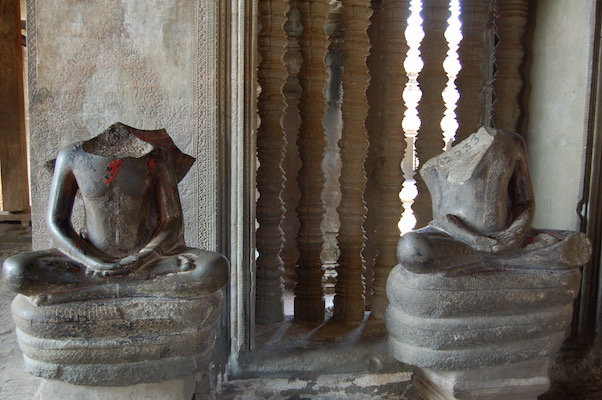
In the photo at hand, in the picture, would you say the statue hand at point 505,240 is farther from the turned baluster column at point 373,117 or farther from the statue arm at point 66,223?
the statue arm at point 66,223

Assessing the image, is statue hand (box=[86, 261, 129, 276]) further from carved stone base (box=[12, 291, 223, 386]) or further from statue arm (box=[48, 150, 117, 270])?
carved stone base (box=[12, 291, 223, 386])

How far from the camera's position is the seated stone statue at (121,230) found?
9.17 feet

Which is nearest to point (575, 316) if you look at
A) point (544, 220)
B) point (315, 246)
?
point (544, 220)

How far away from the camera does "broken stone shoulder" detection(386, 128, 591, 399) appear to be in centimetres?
313

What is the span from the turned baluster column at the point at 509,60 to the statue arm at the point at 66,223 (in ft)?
11.6

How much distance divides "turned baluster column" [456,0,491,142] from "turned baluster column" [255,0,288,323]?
1606 millimetres

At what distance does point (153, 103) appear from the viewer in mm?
3799

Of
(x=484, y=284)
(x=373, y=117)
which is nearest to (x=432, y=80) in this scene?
(x=373, y=117)

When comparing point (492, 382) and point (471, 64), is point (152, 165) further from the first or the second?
point (471, 64)

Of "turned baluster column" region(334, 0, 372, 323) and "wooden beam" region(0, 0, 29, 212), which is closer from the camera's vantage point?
"turned baluster column" region(334, 0, 372, 323)

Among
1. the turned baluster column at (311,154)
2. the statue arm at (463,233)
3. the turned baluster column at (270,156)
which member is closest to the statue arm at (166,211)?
the turned baluster column at (270,156)

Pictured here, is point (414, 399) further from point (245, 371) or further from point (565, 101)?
point (565, 101)

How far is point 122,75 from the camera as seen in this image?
3777 millimetres

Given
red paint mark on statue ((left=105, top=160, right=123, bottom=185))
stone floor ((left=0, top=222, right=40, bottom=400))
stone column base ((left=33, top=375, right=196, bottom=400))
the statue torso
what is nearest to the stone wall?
red paint mark on statue ((left=105, top=160, right=123, bottom=185))
